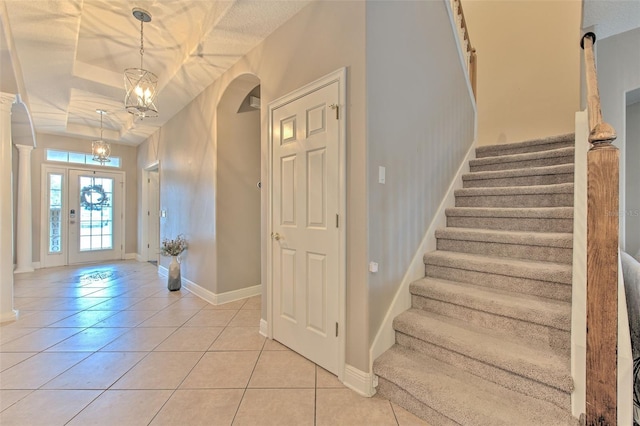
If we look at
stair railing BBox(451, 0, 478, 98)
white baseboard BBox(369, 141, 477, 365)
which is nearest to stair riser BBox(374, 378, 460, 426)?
white baseboard BBox(369, 141, 477, 365)

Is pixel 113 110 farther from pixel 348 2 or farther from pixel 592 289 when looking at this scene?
pixel 592 289

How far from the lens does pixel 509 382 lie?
148 cm

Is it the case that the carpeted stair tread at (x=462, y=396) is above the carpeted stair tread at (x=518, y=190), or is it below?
below

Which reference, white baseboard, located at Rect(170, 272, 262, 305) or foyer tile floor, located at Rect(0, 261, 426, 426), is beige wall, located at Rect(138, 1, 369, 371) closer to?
white baseboard, located at Rect(170, 272, 262, 305)

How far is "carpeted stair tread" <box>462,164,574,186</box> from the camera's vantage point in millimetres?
2378

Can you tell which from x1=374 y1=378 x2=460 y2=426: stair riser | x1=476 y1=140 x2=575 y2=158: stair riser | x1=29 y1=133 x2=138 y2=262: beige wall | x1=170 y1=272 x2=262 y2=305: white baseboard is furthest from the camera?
x1=29 y1=133 x2=138 y2=262: beige wall

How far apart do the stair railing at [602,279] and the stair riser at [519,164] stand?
192 cm

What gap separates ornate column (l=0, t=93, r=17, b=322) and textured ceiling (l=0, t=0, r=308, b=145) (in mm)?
301

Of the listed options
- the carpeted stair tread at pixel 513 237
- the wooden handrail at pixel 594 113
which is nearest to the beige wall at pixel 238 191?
the carpeted stair tread at pixel 513 237

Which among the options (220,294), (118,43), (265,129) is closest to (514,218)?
(265,129)

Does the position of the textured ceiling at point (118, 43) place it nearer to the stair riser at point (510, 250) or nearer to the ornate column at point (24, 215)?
the ornate column at point (24, 215)

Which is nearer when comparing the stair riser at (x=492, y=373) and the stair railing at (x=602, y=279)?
the stair railing at (x=602, y=279)

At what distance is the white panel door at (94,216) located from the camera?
19.7ft

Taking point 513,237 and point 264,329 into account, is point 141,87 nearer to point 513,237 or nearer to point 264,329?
point 264,329
